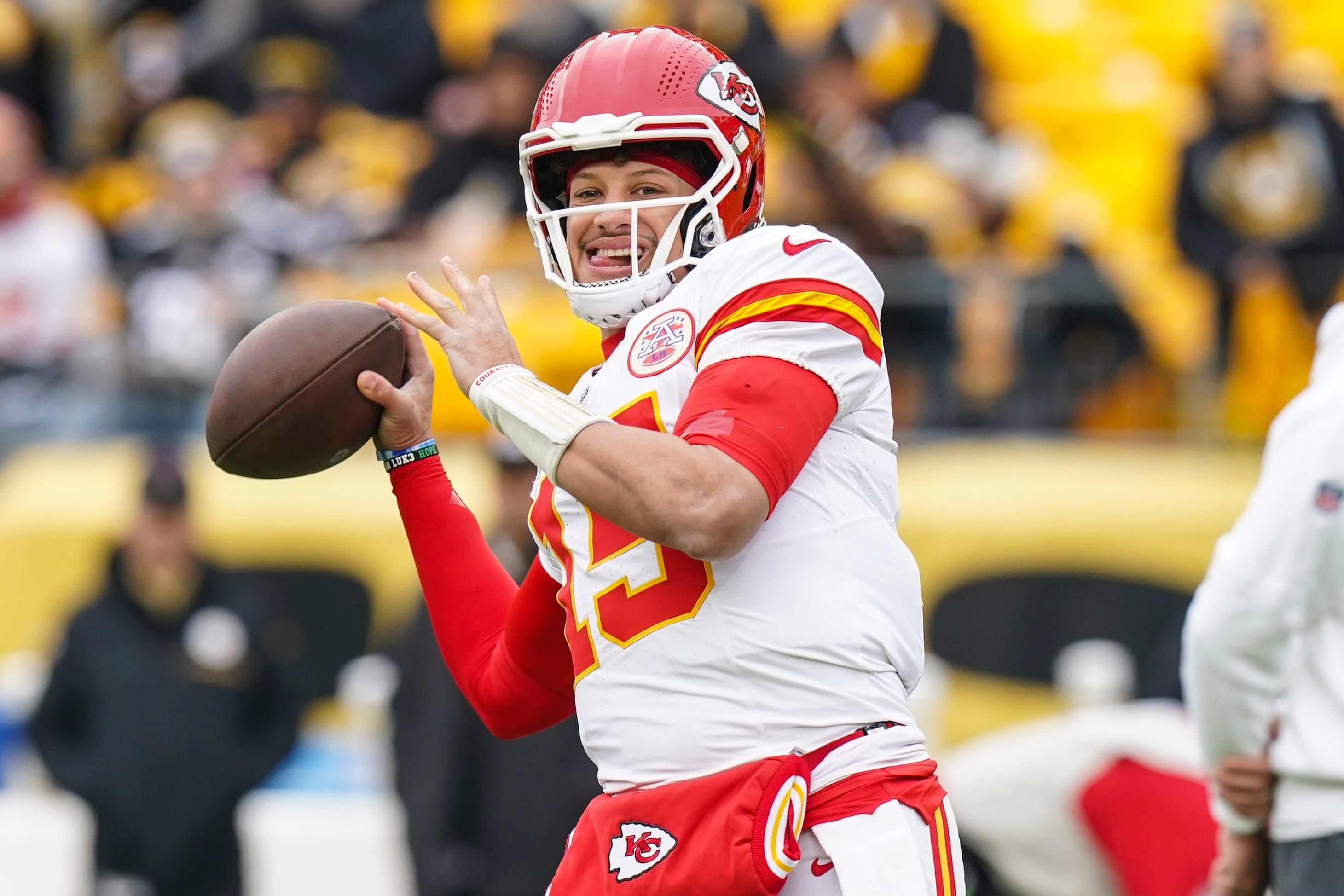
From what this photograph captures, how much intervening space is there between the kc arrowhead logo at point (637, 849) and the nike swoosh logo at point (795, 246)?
826 mm

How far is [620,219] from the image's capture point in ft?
9.62

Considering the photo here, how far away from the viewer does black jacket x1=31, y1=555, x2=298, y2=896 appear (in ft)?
21.2

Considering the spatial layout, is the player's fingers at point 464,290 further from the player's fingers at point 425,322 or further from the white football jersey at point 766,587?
the white football jersey at point 766,587

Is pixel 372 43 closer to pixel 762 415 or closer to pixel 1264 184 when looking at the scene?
pixel 1264 184

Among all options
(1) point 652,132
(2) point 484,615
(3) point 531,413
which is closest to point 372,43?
(2) point 484,615

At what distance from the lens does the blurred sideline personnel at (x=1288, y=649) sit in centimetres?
338

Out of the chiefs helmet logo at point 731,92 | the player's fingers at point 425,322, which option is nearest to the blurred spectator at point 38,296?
the player's fingers at point 425,322

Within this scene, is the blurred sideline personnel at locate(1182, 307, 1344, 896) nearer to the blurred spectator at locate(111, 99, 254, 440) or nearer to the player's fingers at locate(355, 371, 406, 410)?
the player's fingers at locate(355, 371, 406, 410)

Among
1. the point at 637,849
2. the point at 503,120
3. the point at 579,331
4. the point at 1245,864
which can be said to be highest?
the point at 503,120

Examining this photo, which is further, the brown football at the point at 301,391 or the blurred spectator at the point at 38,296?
the blurred spectator at the point at 38,296

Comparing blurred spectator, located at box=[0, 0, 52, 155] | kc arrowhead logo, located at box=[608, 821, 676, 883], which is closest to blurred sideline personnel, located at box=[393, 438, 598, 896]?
kc arrowhead logo, located at box=[608, 821, 676, 883]

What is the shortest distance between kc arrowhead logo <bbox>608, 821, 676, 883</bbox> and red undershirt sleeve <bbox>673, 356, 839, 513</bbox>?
48cm

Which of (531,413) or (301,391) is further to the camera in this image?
(301,391)

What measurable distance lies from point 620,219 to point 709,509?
0.60m
